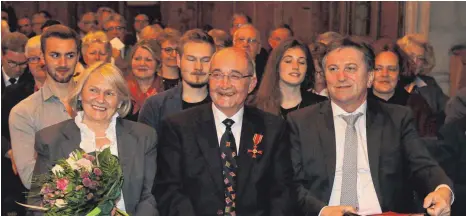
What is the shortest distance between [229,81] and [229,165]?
0.49 metres

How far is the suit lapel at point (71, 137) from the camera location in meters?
5.87

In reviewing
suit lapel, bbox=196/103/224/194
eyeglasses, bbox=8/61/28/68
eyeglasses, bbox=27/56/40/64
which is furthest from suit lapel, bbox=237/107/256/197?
eyeglasses, bbox=8/61/28/68

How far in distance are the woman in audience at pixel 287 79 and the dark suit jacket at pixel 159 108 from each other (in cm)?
57

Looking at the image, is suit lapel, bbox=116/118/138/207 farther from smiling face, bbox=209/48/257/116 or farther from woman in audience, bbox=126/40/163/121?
woman in audience, bbox=126/40/163/121

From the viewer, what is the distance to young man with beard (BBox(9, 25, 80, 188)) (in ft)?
21.9

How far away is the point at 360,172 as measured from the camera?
19.2ft

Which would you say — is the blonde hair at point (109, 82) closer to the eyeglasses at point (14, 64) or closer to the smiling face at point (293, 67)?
the smiling face at point (293, 67)

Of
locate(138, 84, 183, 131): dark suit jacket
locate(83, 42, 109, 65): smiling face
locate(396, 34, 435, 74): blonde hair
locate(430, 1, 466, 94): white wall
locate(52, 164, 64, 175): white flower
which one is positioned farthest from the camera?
locate(430, 1, 466, 94): white wall

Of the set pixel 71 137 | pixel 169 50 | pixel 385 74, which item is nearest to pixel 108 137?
pixel 71 137

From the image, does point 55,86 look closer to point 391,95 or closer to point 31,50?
point 31,50

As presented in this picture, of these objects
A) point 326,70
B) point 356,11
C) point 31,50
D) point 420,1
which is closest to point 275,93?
point 326,70

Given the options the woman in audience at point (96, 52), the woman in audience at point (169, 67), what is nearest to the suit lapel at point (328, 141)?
the woman in audience at point (169, 67)

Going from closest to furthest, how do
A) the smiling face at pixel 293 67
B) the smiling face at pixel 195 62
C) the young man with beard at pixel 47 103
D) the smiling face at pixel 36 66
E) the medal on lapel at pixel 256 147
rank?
1. the medal on lapel at pixel 256 147
2. the young man with beard at pixel 47 103
3. the smiling face at pixel 195 62
4. the smiling face at pixel 293 67
5. the smiling face at pixel 36 66

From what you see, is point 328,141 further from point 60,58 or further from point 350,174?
point 60,58
